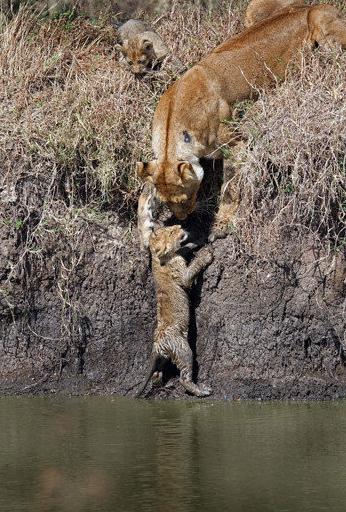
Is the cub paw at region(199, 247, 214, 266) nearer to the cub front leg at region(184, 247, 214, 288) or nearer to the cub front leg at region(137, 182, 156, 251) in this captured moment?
the cub front leg at region(184, 247, 214, 288)

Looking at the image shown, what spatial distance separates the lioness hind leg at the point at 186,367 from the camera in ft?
A: 28.2

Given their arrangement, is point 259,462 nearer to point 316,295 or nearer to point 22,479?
point 22,479

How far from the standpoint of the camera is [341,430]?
7.61 metres

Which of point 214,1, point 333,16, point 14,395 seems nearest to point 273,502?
point 14,395

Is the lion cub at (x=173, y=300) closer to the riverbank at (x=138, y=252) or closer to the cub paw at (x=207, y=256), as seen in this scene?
the cub paw at (x=207, y=256)

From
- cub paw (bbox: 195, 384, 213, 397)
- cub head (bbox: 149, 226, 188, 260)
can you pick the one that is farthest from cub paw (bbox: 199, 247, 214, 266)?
cub paw (bbox: 195, 384, 213, 397)

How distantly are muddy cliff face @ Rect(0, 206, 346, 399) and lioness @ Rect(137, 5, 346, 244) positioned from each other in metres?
0.57

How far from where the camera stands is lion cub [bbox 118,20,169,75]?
1010cm

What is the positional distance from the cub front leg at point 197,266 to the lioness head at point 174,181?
0.40 meters

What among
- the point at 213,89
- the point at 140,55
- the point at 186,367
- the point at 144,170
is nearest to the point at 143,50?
the point at 140,55

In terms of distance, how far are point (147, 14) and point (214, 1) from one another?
67cm

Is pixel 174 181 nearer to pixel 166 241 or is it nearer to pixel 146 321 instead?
pixel 166 241

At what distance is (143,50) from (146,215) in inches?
68.3

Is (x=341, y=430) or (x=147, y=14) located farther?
(x=147, y=14)
